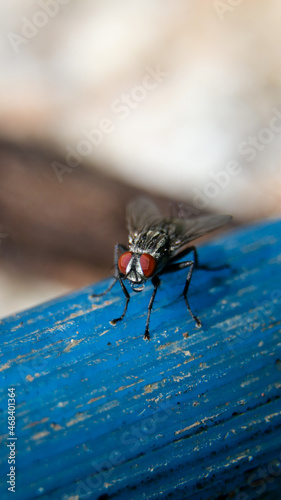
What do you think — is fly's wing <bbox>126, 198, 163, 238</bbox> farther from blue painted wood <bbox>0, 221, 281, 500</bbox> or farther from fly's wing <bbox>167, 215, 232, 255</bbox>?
blue painted wood <bbox>0, 221, 281, 500</bbox>

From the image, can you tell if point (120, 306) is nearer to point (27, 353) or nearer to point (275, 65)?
point (27, 353)

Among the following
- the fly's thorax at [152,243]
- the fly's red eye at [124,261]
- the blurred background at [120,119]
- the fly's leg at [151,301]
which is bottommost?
the fly's leg at [151,301]

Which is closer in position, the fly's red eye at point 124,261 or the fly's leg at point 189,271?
the fly's leg at point 189,271

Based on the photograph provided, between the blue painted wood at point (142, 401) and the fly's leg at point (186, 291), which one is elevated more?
the fly's leg at point (186, 291)

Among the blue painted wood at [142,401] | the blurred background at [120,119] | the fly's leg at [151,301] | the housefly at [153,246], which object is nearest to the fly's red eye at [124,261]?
the housefly at [153,246]

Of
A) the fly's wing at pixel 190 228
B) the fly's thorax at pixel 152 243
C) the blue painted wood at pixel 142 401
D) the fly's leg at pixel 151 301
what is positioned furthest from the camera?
the fly's wing at pixel 190 228

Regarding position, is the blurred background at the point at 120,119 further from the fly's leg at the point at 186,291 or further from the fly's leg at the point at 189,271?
the fly's leg at the point at 186,291

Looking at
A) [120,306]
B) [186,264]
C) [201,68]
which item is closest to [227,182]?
[201,68]

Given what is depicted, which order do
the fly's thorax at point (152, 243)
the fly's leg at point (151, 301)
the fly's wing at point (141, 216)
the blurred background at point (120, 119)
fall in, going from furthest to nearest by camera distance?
1. the blurred background at point (120, 119)
2. the fly's wing at point (141, 216)
3. the fly's thorax at point (152, 243)
4. the fly's leg at point (151, 301)
